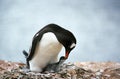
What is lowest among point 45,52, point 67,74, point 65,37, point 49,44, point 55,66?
point 67,74

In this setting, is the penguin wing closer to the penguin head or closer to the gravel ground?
the penguin head

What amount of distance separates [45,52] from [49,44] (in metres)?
0.35

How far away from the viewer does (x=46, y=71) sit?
1124 cm

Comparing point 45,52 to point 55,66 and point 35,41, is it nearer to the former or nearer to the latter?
point 35,41

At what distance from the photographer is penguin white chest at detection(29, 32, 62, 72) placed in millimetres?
10727

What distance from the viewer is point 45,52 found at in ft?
36.0

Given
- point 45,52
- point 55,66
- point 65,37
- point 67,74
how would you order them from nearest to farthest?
point 67,74, point 65,37, point 45,52, point 55,66

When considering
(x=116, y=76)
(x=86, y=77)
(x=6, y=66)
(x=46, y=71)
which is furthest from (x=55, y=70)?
(x=6, y=66)

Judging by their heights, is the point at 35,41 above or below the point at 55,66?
above

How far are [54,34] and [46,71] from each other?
4.00 feet

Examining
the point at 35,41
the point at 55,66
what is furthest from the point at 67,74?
the point at 35,41

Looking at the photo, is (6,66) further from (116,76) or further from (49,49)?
(116,76)

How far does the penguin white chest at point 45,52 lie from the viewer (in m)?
10.7

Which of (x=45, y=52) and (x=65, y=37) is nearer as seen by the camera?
(x=65, y=37)
